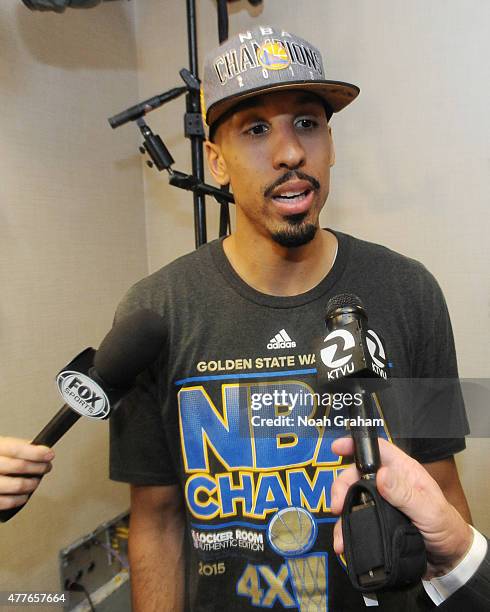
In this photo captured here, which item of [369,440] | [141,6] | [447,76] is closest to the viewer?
[369,440]

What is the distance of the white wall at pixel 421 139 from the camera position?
1.41 m

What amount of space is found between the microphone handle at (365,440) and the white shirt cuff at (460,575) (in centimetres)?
19

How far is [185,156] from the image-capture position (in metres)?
1.94

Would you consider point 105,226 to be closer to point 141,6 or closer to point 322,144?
point 141,6

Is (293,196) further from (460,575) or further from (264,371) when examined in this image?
(460,575)

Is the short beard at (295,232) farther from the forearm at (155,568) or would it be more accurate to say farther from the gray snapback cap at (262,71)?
the forearm at (155,568)

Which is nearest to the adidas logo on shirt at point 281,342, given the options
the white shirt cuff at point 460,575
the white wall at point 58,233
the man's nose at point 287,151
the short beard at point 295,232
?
the short beard at point 295,232

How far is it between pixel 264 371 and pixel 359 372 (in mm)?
437

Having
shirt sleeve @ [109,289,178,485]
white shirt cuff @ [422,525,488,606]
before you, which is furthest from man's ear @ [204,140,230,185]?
white shirt cuff @ [422,525,488,606]

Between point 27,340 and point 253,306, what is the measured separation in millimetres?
798

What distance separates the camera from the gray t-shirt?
99cm

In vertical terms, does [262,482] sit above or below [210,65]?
below

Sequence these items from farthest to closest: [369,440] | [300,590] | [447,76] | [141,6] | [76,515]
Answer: [141,6]
[76,515]
[447,76]
[300,590]
[369,440]

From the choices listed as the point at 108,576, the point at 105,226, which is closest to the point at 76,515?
the point at 108,576
